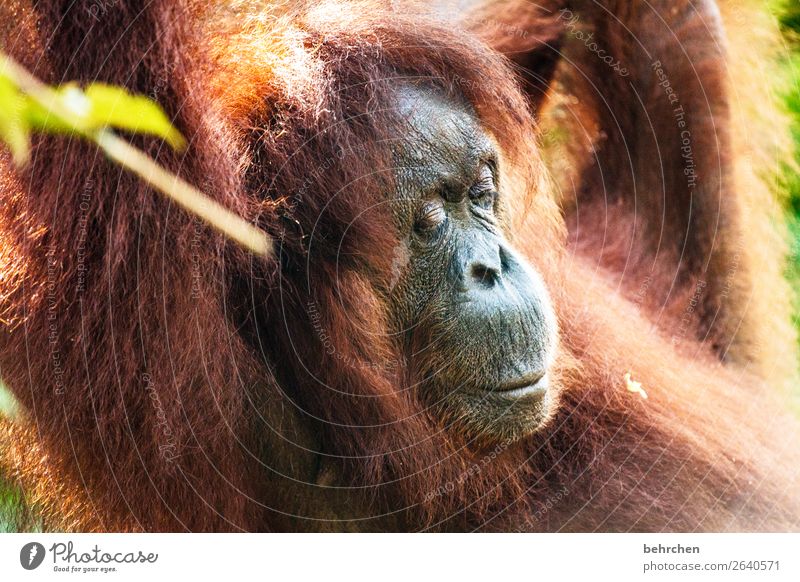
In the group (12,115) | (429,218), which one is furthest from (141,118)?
(429,218)

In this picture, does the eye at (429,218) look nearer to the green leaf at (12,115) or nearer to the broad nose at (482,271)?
the broad nose at (482,271)

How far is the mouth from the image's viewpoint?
1634 millimetres

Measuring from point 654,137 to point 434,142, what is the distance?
1.09 meters

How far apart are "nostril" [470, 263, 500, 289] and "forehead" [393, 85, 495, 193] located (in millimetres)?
178

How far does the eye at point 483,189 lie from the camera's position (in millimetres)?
1737

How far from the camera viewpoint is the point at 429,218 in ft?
5.47

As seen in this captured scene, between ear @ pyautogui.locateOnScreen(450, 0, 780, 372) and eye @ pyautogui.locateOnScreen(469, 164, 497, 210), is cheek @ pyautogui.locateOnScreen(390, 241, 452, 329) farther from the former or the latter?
ear @ pyautogui.locateOnScreen(450, 0, 780, 372)

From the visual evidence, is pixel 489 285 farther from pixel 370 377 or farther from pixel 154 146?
pixel 154 146

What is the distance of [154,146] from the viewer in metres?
1.33
